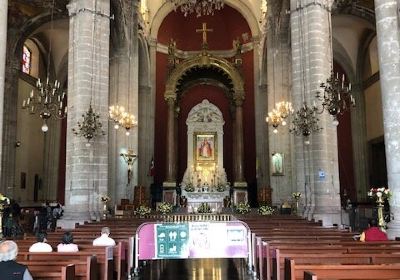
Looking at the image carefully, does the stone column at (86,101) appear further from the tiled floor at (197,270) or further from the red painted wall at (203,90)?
the red painted wall at (203,90)

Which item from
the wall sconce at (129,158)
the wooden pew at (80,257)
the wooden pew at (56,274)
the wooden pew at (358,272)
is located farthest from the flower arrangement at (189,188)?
the wooden pew at (358,272)

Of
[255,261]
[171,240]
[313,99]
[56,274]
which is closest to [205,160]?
[313,99]

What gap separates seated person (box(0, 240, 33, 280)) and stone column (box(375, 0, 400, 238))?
7.97 metres

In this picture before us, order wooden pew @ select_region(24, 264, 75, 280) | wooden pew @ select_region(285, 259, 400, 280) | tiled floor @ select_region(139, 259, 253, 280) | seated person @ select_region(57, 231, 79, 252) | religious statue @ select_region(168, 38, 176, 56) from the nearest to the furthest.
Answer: wooden pew @ select_region(285, 259, 400, 280) → wooden pew @ select_region(24, 264, 75, 280) → seated person @ select_region(57, 231, 79, 252) → tiled floor @ select_region(139, 259, 253, 280) → religious statue @ select_region(168, 38, 176, 56)

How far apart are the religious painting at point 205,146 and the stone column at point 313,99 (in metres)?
12.6

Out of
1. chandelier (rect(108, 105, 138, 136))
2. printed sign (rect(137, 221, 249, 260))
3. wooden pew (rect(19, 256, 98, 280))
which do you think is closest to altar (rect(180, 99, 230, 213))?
chandelier (rect(108, 105, 138, 136))

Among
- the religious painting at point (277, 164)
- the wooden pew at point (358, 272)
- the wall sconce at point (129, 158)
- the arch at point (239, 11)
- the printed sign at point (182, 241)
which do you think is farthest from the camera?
the arch at point (239, 11)

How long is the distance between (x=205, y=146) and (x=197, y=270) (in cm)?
1837

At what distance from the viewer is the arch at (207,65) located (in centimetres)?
2738

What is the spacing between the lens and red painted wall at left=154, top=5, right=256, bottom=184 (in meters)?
29.1

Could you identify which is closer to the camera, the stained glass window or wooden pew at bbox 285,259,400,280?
wooden pew at bbox 285,259,400,280

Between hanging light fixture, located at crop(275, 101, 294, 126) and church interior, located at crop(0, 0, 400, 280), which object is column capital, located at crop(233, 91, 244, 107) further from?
hanging light fixture, located at crop(275, 101, 294, 126)

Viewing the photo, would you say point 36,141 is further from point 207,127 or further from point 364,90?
point 364,90

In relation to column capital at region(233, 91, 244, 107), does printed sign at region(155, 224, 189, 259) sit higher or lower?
lower
